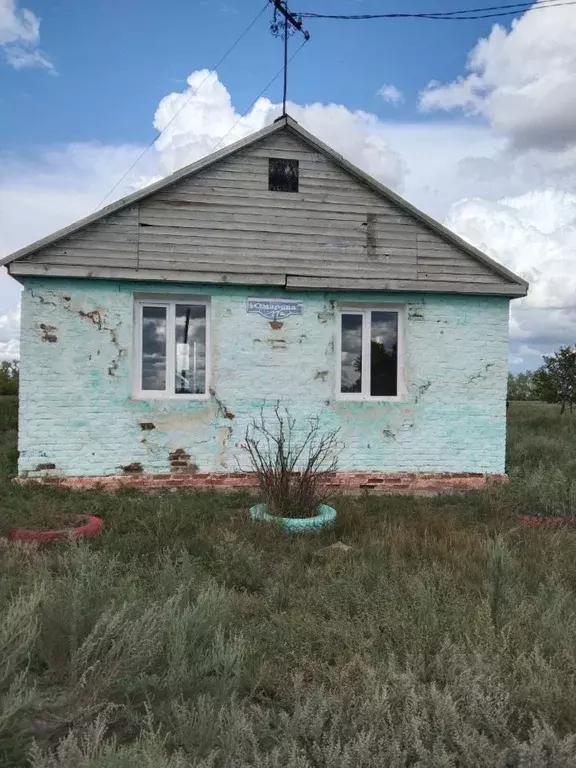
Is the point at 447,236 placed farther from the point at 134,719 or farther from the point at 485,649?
the point at 134,719

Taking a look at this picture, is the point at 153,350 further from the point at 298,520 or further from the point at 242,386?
the point at 298,520

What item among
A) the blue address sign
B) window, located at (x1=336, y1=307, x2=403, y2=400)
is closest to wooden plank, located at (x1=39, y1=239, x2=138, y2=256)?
the blue address sign

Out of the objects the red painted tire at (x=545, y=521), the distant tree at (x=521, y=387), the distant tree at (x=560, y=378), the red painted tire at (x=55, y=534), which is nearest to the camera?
the red painted tire at (x=55, y=534)

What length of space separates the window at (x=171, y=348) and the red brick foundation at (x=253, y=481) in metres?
1.16

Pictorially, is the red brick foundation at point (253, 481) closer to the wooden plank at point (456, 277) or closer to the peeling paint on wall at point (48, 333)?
the peeling paint on wall at point (48, 333)

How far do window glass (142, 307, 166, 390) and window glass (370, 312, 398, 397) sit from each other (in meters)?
2.99

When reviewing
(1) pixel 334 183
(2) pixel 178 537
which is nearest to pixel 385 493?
(2) pixel 178 537

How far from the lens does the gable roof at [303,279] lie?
7715mm

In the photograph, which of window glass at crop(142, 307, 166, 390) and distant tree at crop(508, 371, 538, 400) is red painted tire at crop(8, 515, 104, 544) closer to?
window glass at crop(142, 307, 166, 390)

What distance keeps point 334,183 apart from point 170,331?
3173mm

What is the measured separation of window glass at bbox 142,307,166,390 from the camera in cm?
823

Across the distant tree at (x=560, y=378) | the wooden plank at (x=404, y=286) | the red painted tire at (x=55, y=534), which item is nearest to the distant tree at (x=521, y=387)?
the distant tree at (x=560, y=378)

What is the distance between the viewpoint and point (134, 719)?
264 centimetres

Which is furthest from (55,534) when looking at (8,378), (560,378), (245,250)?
(8,378)
